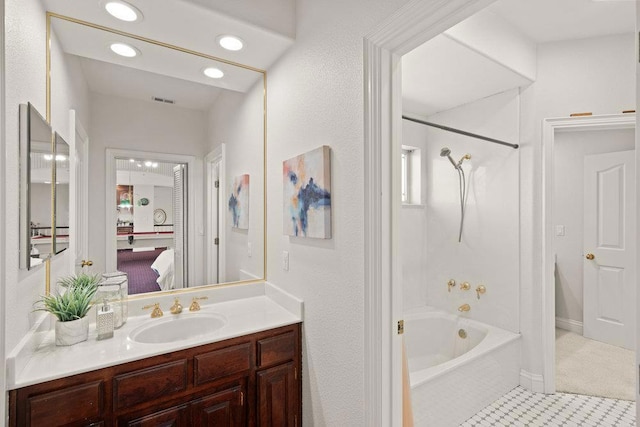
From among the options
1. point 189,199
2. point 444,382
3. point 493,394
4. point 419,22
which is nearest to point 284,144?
point 189,199

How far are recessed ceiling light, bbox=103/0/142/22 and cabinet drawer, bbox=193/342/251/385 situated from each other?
1.71 meters

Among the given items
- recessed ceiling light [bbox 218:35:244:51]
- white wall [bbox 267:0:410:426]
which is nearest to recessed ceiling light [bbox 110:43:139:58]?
recessed ceiling light [bbox 218:35:244:51]

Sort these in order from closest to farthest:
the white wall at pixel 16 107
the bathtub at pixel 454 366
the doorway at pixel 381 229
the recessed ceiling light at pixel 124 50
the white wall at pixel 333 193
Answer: the white wall at pixel 16 107
the doorway at pixel 381 229
the white wall at pixel 333 193
the recessed ceiling light at pixel 124 50
the bathtub at pixel 454 366

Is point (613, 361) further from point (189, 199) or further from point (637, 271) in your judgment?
point (189, 199)

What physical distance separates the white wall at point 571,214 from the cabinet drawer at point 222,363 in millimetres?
3757

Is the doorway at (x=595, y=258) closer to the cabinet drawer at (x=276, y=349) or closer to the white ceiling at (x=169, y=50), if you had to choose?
the cabinet drawer at (x=276, y=349)

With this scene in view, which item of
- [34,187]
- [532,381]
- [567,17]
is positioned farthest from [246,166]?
[532,381]

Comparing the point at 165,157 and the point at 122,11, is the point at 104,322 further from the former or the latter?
the point at 122,11

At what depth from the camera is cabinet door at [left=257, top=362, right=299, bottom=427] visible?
1597 mm

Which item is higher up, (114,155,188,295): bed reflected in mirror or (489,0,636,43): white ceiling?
(489,0,636,43): white ceiling

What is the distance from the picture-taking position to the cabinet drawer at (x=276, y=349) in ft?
5.26

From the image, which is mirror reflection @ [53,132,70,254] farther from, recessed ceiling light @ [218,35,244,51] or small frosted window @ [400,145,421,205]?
small frosted window @ [400,145,421,205]

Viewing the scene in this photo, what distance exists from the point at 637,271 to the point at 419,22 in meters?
0.96

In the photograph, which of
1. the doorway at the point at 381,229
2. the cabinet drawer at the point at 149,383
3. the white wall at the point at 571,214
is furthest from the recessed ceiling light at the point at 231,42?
the white wall at the point at 571,214
